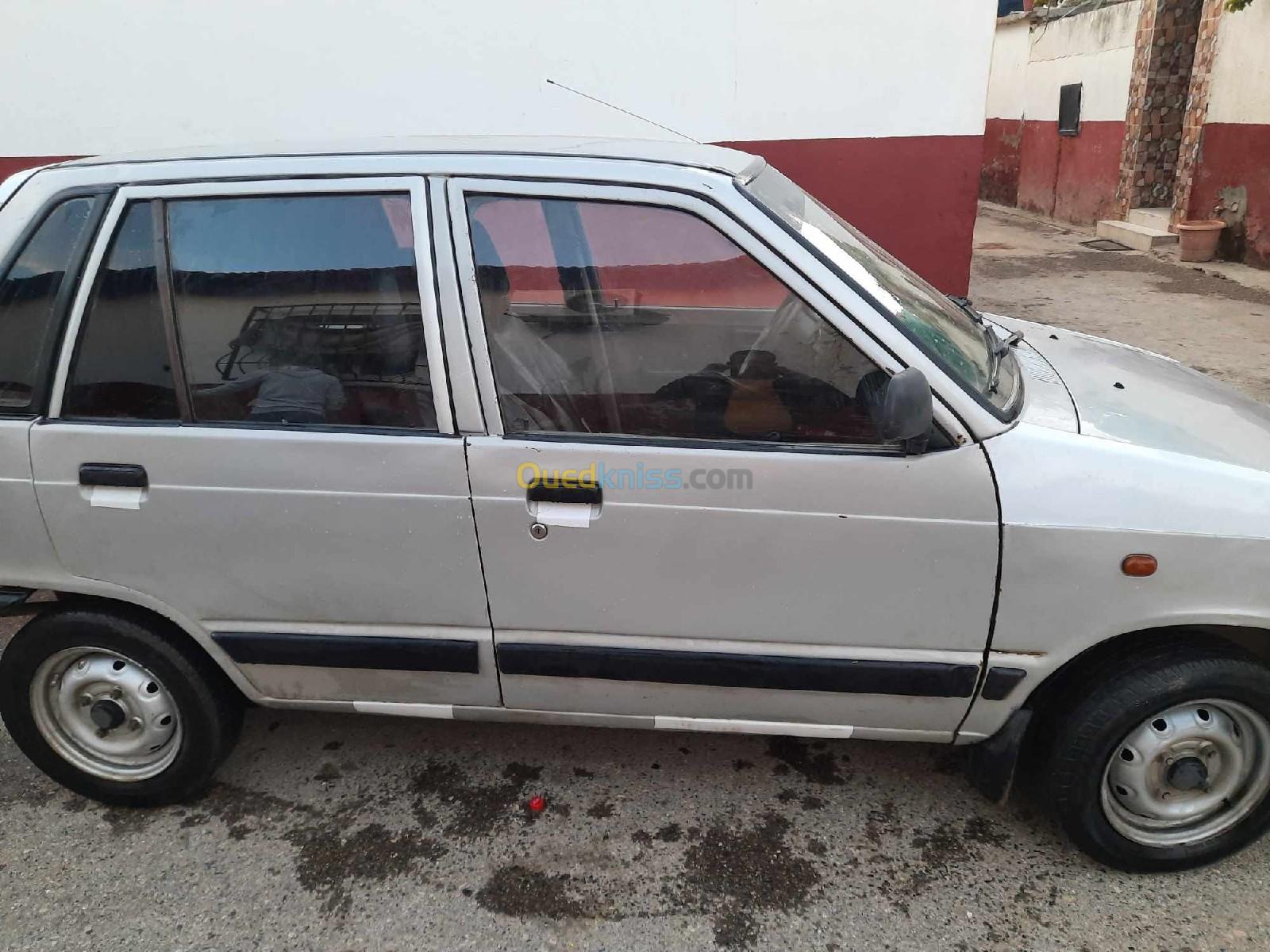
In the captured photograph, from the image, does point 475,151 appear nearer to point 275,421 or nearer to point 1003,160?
point 275,421

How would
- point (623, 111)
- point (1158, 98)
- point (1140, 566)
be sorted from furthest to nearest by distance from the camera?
point (1158, 98) → point (623, 111) → point (1140, 566)

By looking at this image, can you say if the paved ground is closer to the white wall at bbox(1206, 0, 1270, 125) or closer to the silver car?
the silver car

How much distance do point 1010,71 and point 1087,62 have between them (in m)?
3.00

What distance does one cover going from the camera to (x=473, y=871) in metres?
2.45

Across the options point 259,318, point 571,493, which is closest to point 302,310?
point 259,318

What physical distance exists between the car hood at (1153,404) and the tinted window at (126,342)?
2341 mm

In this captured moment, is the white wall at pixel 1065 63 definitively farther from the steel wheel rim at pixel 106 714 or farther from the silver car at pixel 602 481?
the steel wheel rim at pixel 106 714

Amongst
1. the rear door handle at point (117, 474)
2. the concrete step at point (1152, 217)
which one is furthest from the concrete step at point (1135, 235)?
the rear door handle at point (117, 474)

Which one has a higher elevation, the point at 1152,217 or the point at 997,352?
the point at 997,352

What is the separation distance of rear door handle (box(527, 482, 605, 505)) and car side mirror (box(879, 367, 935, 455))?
2.26 ft

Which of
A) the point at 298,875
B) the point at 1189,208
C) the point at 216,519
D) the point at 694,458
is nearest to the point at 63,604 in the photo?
the point at 216,519

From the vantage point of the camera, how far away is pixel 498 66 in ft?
19.6

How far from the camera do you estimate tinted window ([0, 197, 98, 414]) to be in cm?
236

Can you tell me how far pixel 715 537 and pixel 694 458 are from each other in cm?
20
